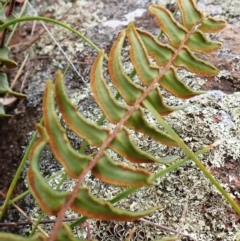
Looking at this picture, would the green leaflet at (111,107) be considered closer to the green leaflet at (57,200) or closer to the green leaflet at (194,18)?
the green leaflet at (57,200)

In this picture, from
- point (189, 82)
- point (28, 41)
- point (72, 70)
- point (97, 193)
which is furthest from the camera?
point (28, 41)

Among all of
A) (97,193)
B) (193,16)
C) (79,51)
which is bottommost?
(97,193)

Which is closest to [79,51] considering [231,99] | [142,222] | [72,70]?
[72,70]

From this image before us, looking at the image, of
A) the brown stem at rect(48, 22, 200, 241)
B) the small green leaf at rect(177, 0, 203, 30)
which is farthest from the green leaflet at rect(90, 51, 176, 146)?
the small green leaf at rect(177, 0, 203, 30)

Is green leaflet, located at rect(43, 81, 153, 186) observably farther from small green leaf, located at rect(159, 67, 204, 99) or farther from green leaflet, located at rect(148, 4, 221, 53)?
green leaflet, located at rect(148, 4, 221, 53)

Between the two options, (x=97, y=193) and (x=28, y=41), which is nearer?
(x=97, y=193)

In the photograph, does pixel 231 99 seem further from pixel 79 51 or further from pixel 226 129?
pixel 79 51

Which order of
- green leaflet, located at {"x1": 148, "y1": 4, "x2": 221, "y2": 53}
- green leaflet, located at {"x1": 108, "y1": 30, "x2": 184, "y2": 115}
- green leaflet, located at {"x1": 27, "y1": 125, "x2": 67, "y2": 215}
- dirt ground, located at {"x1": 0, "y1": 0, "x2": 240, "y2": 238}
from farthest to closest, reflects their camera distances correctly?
dirt ground, located at {"x1": 0, "y1": 0, "x2": 240, "y2": 238} < green leaflet, located at {"x1": 148, "y1": 4, "x2": 221, "y2": 53} < green leaflet, located at {"x1": 108, "y1": 30, "x2": 184, "y2": 115} < green leaflet, located at {"x1": 27, "y1": 125, "x2": 67, "y2": 215}
